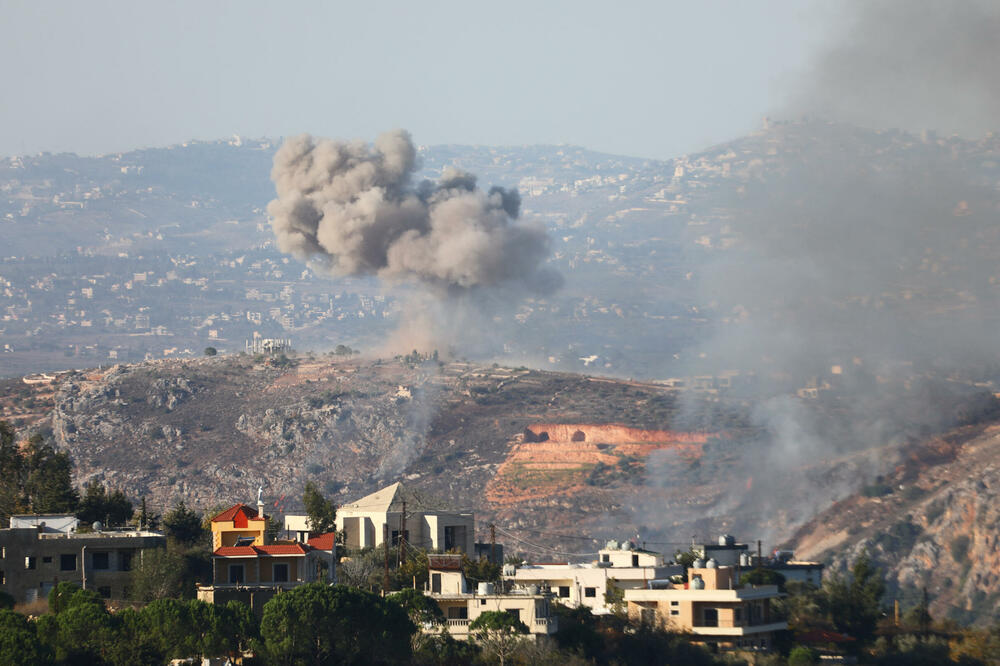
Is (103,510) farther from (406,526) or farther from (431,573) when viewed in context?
(431,573)

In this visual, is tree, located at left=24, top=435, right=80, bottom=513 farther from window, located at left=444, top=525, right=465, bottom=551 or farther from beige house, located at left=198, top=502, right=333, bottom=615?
window, located at left=444, top=525, right=465, bottom=551

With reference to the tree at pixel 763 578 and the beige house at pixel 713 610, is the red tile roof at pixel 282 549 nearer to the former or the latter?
the beige house at pixel 713 610

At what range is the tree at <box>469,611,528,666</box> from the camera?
64500 mm

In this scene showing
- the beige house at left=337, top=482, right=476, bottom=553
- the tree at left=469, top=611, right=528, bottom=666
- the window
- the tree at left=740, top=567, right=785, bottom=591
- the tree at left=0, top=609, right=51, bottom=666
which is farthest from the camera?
the window

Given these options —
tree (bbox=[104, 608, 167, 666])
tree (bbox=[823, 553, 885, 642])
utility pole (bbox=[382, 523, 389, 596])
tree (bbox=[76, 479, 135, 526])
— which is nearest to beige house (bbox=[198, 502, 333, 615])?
utility pole (bbox=[382, 523, 389, 596])

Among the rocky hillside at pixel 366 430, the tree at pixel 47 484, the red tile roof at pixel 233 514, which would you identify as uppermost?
the rocky hillside at pixel 366 430

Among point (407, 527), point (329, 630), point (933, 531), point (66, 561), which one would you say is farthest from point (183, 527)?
point (933, 531)

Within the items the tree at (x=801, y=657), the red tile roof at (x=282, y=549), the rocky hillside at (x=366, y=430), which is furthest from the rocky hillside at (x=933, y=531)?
the red tile roof at (x=282, y=549)

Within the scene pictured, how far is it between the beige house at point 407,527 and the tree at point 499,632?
1989 cm

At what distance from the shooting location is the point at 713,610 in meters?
74.5

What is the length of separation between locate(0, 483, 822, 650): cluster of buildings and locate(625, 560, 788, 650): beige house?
4cm

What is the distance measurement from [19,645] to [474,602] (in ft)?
72.6

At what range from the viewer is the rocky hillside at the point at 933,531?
11938 centimetres

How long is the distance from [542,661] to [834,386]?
363 feet
